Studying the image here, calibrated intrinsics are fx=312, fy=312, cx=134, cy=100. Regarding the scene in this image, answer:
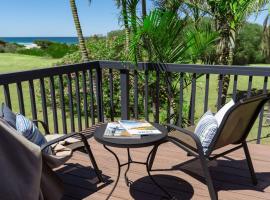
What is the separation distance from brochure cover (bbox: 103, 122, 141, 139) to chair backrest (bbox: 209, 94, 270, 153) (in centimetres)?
67

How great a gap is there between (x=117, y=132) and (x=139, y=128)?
21 cm

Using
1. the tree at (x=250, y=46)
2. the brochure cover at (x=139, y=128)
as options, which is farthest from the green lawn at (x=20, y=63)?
the brochure cover at (x=139, y=128)

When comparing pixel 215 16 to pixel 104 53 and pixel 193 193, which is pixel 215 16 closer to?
pixel 104 53

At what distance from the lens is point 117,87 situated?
25.0 feet

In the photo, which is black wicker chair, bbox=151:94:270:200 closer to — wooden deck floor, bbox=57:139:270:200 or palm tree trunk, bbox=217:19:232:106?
wooden deck floor, bbox=57:139:270:200

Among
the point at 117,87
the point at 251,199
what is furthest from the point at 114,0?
the point at 251,199

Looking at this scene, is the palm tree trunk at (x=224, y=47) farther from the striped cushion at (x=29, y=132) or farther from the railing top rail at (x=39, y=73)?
the striped cushion at (x=29, y=132)

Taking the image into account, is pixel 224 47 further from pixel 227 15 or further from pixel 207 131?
pixel 207 131

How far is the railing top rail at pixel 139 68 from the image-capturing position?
329 centimetres

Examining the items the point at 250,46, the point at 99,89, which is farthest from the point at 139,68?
the point at 250,46

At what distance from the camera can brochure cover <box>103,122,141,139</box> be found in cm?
252

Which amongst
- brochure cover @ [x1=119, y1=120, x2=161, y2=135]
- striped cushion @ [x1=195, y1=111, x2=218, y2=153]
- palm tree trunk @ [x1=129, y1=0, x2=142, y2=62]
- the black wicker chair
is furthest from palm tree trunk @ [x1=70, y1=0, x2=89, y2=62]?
striped cushion @ [x1=195, y1=111, x2=218, y2=153]

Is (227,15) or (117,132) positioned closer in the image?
(117,132)

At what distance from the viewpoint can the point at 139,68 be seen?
4180 millimetres
